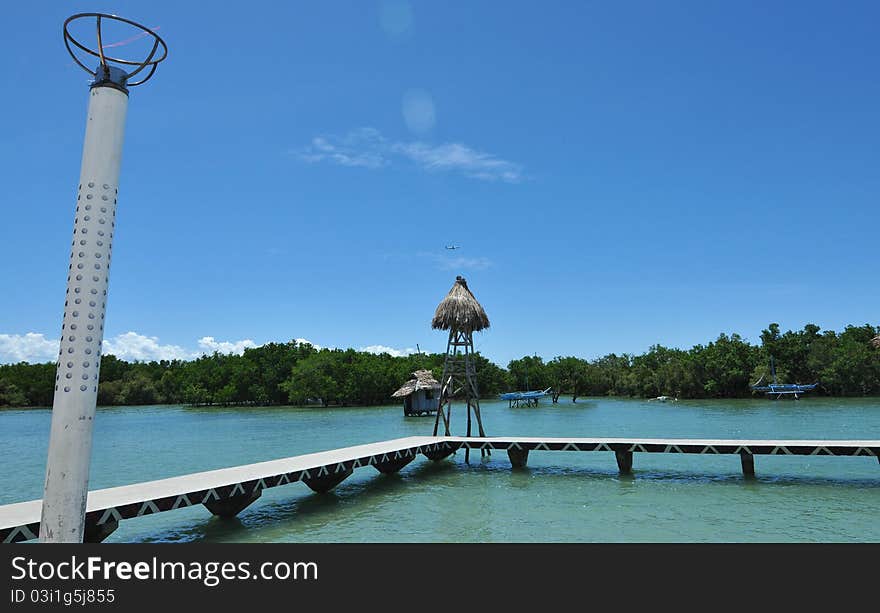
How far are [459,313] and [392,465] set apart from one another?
4.89m

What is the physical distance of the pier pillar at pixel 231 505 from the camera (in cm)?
1035

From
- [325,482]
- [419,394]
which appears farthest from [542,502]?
[419,394]

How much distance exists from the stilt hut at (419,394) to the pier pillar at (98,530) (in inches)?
1410

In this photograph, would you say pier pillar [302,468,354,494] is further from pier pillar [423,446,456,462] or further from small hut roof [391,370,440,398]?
small hut roof [391,370,440,398]

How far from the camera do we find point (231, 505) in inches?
412

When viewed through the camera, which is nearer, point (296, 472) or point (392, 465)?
point (296, 472)

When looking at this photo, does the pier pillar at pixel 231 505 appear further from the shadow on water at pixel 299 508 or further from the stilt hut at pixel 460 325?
the stilt hut at pixel 460 325

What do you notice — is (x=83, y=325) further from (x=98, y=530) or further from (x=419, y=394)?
(x=419, y=394)

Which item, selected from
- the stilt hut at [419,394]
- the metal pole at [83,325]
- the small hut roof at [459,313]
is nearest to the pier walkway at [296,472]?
the small hut roof at [459,313]

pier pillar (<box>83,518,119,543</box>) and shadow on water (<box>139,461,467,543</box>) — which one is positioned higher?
pier pillar (<box>83,518,119,543</box>)

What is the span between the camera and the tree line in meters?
60.4

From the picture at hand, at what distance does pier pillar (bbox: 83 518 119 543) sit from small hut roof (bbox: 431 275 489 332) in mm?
10977

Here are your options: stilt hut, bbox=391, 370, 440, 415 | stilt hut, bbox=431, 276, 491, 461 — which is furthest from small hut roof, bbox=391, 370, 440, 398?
stilt hut, bbox=431, 276, 491, 461
